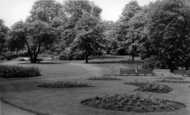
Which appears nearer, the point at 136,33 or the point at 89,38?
the point at 136,33

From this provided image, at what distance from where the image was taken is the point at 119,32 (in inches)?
2320

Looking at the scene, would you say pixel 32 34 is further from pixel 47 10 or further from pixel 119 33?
pixel 47 10

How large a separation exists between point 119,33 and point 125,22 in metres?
2.53

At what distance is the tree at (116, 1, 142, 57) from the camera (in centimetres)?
5741

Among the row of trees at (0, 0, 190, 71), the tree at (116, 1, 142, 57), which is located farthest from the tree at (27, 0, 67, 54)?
the tree at (116, 1, 142, 57)

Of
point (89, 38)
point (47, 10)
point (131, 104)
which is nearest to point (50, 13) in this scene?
point (47, 10)

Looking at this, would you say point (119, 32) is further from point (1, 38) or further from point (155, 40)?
point (1, 38)

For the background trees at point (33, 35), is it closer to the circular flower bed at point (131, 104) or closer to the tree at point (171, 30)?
the tree at point (171, 30)

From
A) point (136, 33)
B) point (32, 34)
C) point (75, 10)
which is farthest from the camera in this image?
point (75, 10)

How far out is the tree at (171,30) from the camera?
131 ft

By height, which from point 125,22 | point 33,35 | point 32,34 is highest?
point 125,22

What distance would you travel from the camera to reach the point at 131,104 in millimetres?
11797

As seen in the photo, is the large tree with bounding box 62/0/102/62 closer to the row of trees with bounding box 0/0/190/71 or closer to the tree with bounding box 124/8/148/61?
the row of trees with bounding box 0/0/190/71

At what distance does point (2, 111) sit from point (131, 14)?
5198cm
